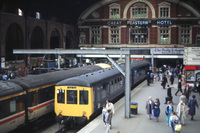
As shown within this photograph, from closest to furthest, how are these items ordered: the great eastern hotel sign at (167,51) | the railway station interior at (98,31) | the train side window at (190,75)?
the train side window at (190,75)
the railway station interior at (98,31)
the great eastern hotel sign at (167,51)

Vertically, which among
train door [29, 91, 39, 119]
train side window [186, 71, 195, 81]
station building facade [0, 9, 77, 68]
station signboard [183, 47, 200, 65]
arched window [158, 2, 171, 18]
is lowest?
train door [29, 91, 39, 119]

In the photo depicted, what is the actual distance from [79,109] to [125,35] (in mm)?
38654

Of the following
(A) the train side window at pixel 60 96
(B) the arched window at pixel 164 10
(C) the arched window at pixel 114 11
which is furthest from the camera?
(C) the arched window at pixel 114 11

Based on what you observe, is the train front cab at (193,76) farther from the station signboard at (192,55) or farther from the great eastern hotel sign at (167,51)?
the great eastern hotel sign at (167,51)

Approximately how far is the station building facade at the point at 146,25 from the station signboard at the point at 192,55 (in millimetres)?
23389

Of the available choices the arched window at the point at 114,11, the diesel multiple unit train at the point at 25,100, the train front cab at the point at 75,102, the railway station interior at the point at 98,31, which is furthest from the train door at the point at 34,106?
the arched window at the point at 114,11

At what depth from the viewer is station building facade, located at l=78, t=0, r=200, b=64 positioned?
50.6 m

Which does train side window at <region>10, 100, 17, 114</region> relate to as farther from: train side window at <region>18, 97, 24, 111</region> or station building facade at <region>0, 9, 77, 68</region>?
station building facade at <region>0, 9, 77, 68</region>

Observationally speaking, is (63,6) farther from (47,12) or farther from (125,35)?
(125,35)

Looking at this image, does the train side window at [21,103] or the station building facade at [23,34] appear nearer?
the train side window at [21,103]

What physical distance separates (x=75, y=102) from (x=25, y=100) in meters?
2.70

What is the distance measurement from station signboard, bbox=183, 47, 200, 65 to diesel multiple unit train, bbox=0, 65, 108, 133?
13.6 m

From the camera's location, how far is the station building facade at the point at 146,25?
166 ft

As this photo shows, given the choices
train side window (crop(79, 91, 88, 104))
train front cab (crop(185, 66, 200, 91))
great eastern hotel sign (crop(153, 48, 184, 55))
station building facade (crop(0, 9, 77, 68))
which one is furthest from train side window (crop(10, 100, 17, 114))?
great eastern hotel sign (crop(153, 48, 184, 55))
